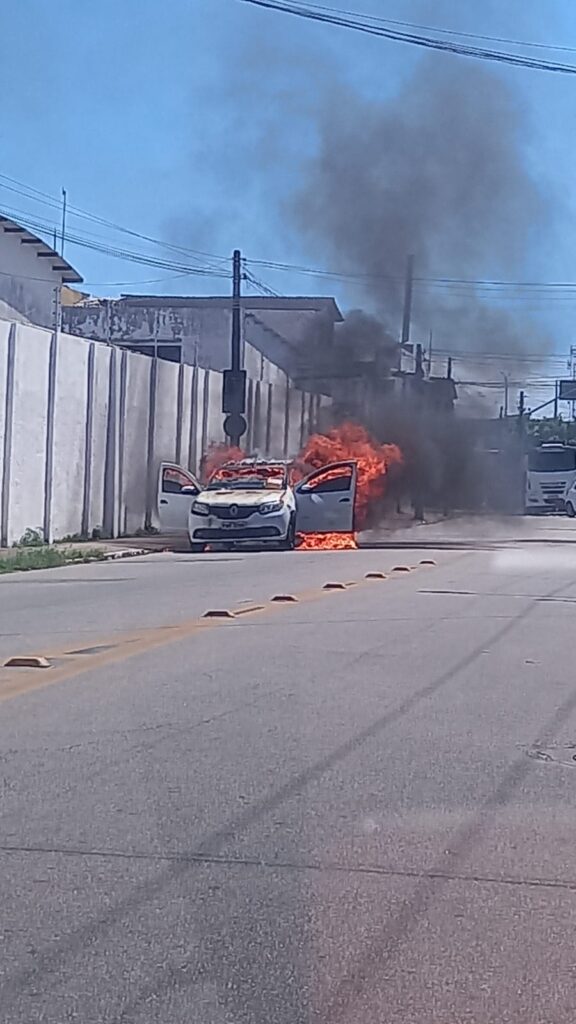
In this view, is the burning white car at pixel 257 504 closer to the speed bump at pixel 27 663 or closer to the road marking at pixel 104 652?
the road marking at pixel 104 652

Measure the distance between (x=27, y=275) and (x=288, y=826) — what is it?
3871 centimetres

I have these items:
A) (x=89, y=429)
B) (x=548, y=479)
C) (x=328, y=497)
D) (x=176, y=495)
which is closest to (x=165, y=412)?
(x=89, y=429)

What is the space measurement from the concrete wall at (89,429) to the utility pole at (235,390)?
628mm

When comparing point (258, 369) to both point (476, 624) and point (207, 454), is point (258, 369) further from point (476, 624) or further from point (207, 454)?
point (476, 624)

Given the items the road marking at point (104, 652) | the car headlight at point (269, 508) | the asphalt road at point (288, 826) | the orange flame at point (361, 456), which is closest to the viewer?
the asphalt road at point (288, 826)

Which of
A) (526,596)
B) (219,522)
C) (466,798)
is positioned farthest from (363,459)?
(466,798)

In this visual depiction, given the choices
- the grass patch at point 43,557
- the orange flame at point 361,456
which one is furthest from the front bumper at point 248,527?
the orange flame at point 361,456

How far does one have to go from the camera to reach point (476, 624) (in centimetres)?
1441

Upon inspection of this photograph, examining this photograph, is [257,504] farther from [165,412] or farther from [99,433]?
[165,412]

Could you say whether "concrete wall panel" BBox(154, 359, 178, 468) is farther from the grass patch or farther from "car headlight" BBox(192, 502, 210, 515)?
the grass patch

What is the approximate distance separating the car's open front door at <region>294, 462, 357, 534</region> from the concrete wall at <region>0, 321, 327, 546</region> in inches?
174

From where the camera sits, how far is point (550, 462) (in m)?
54.8

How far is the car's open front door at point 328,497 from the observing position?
27484 millimetres

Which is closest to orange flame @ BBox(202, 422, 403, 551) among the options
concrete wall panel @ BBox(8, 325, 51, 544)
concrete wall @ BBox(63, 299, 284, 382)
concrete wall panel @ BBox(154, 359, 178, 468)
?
concrete wall panel @ BBox(154, 359, 178, 468)
